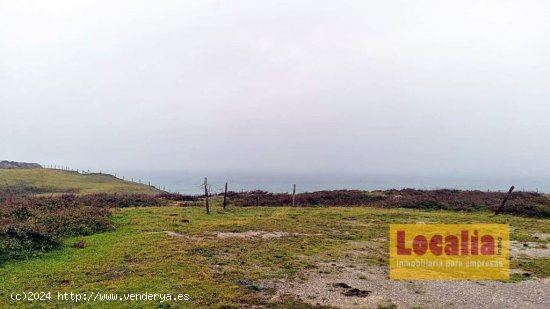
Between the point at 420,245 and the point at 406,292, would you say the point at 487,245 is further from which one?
the point at 406,292

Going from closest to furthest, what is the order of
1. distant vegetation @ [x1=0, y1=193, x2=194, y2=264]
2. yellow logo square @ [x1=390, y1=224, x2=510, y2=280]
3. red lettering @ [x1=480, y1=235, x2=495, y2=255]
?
yellow logo square @ [x1=390, y1=224, x2=510, y2=280] < distant vegetation @ [x1=0, y1=193, x2=194, y2=264] < red lettering @ [x1=480, y1=235, x2=495, y2=255]

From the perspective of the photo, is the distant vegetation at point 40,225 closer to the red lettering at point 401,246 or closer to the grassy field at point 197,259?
the grassy field at point 197,259

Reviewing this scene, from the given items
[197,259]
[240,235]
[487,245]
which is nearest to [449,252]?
[487,245]

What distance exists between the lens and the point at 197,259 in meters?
16.0

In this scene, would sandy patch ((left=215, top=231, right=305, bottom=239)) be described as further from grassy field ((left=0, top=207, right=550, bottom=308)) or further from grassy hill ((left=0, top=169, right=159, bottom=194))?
grassy hill ((left=0, top=169, right=159, bottom=194))

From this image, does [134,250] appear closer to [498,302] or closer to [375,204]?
[498,302]

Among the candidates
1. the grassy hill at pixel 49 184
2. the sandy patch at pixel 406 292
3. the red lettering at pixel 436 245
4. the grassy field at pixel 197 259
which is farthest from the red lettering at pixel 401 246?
the grassy hill at pixel 49 184

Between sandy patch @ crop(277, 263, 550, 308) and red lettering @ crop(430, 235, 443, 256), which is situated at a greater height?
red lettering @ crop(430, 235, 443, 256)

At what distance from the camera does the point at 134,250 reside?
1739cm

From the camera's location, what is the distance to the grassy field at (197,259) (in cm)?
1184

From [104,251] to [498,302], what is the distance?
15.8 m

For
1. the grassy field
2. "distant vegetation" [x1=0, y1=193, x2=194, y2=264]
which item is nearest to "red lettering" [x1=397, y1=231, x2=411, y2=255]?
the grassy field

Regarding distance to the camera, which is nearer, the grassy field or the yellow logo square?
the grassy field

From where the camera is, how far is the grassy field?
38.9 feet
